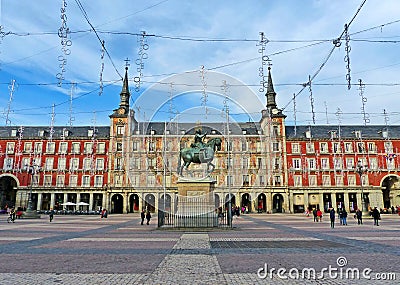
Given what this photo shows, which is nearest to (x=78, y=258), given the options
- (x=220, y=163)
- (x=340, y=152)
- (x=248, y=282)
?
(x=248, y=282)

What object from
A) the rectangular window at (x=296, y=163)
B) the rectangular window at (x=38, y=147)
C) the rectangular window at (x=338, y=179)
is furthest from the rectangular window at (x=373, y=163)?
the rectangular window at (x=38, y=147)

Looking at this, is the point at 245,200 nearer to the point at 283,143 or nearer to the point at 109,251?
the point at 283,143

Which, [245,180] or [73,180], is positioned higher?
[73,180]

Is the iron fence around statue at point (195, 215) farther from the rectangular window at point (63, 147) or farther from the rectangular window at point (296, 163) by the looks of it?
the rectangular window at point (63, 147)

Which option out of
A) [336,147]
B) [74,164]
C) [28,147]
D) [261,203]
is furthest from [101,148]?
[336,147]

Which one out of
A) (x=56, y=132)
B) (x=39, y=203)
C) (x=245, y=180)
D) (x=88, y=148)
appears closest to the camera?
(x=245, y=180)

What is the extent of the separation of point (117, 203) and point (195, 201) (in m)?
40.1

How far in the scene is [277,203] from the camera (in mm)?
56781

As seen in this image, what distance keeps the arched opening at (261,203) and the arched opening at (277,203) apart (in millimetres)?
1552

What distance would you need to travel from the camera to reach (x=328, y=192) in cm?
5406

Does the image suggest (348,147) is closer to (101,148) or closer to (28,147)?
(101,148)

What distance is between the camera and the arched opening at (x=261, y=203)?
55.6 metres

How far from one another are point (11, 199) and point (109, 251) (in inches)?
2238

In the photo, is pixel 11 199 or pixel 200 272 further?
pixel 11 199
